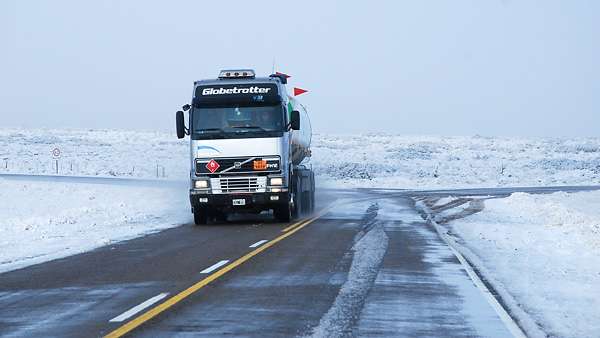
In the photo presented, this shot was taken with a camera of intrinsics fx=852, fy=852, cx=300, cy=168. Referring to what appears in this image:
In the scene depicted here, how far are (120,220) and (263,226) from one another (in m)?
4.92

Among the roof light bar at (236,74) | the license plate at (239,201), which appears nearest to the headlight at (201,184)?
the license plate at (239,201)

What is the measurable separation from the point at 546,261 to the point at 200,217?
11167mm

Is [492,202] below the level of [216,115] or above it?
below

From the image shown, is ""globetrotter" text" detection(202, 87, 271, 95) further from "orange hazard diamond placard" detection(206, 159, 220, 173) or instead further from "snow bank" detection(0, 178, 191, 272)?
"snow bank" detection(0, 178, 191, 272)

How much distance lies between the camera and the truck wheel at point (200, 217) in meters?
22.7

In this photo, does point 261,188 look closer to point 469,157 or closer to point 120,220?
point 120,220

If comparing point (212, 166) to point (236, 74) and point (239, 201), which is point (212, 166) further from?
point (236, 74)

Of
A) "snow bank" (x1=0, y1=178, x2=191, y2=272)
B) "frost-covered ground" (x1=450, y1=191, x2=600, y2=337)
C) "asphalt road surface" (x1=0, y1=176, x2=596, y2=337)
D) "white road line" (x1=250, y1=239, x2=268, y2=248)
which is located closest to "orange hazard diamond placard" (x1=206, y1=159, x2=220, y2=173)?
"snow bank" (x1=0, y1=178, x2=191, y2=272)

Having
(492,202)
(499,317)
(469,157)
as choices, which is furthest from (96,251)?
(469,157)

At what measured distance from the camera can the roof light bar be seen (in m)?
22.5

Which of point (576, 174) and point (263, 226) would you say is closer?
point (263, 226)

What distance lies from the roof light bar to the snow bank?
4327 mm

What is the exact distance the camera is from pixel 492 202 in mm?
35562

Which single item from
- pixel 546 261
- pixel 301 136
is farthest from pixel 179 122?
pixel 546 261
